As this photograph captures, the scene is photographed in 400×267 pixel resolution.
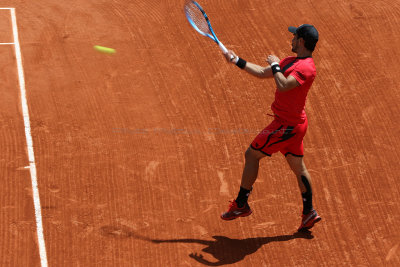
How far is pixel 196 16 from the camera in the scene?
29.4 ft

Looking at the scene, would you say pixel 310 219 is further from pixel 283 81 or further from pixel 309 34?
pixel 309 34

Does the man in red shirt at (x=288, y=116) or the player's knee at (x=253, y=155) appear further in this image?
the player's knee at (x=253, y=155)

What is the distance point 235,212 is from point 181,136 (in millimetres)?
1914

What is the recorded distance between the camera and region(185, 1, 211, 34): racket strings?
8.81 metres

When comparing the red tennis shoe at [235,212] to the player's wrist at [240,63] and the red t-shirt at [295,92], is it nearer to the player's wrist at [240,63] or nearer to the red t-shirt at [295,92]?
the red t-shirt at [295,92]

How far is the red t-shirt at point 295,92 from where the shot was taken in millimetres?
7633

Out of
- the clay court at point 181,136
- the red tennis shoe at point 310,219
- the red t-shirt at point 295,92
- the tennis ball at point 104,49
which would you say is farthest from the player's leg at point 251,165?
the tennis ball at point 104,49

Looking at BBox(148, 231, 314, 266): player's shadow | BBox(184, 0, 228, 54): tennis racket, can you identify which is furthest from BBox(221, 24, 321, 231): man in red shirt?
BBox(184, 0, 228, 54): tennis racket

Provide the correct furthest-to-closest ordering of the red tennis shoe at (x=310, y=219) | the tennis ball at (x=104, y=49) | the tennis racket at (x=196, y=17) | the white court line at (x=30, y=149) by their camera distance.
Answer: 1. the tennis ball at (x=104, y=49)
2. the tennis racket at (x=196, y=17)
3. the red tennis shoe at (x=310, y=219)
4. the white court line at (x=30, y=149)

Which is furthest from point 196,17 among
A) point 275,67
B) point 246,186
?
point 246,186

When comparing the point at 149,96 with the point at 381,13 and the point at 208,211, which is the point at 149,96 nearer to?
the point at 208,211

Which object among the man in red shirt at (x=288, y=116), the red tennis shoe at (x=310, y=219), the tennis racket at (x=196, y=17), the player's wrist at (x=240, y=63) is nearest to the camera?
the man in red shirt at (x=288, y=116)

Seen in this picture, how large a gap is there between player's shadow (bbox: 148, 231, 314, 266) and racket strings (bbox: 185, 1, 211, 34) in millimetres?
2838

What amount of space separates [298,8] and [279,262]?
6481mm
